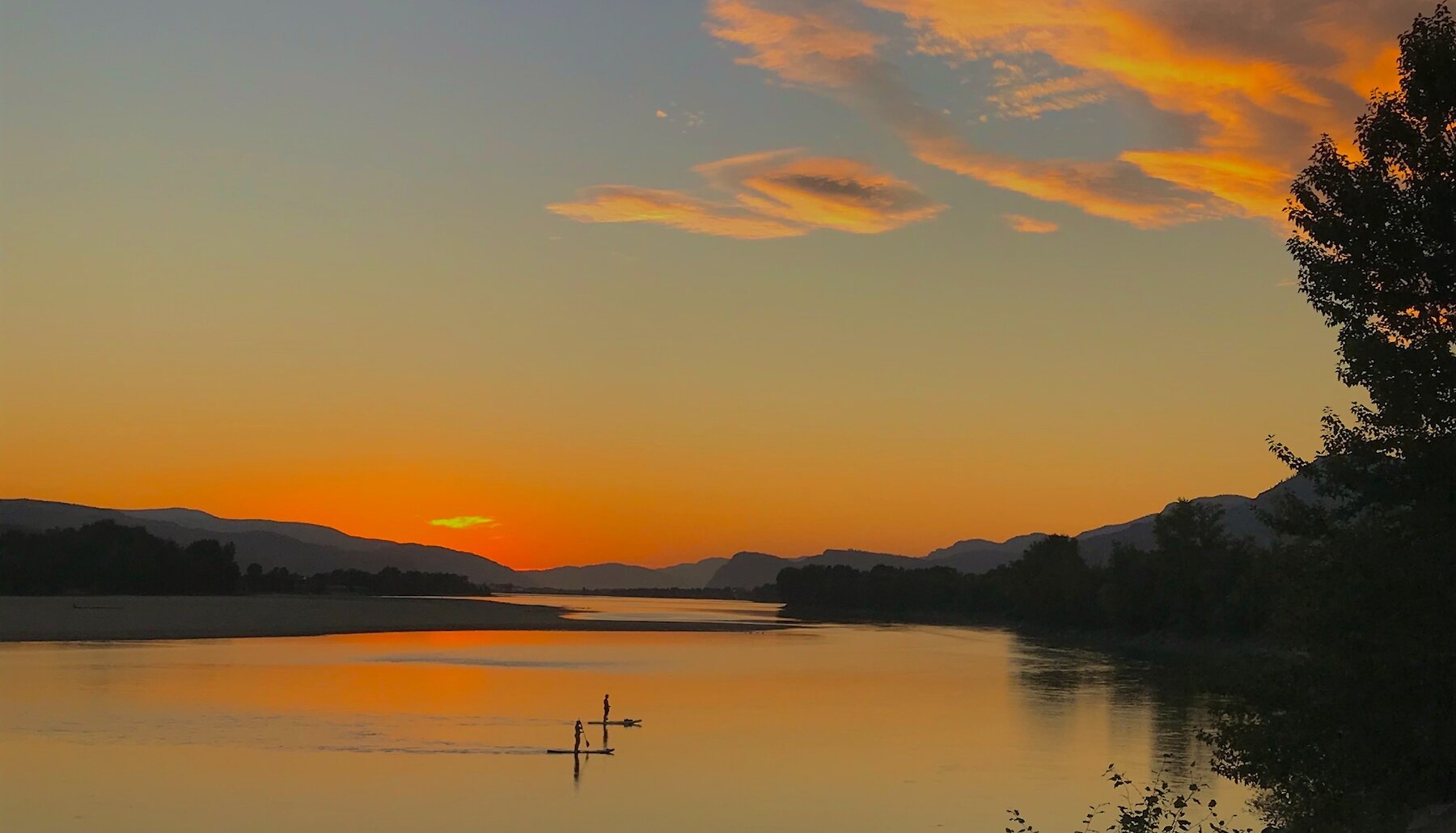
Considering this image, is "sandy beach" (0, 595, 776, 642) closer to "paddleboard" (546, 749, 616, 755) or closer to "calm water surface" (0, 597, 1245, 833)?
"calm water surface" (0, 597, 1245, 833)

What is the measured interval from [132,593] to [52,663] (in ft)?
371

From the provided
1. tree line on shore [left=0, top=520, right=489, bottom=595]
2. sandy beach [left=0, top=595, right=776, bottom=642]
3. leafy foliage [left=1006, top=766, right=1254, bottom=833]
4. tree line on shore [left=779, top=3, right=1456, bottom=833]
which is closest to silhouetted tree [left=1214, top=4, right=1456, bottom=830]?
tree line on shore [left=779, top=3, right=1456, bottom=833]

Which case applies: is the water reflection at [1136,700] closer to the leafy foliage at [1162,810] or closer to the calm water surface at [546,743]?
the calm water surface at [546,743]

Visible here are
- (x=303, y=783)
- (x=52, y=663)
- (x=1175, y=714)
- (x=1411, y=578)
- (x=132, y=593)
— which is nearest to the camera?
(x=1411, y=578)

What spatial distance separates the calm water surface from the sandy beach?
23.5m

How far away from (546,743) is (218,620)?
102 metres

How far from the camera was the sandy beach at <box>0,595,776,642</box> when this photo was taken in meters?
118

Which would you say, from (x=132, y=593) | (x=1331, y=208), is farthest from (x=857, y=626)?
(x=1331, y=208)

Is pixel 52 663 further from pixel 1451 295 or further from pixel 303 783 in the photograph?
pixel 1451 295

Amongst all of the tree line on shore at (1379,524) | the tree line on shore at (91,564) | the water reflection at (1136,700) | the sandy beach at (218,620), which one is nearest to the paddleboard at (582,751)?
the water reflection at (1136,700)

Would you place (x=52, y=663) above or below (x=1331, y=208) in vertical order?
below

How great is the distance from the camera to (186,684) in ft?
231

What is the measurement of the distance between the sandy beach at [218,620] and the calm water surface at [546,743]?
23540 mm

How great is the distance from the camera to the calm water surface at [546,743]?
3759cm
